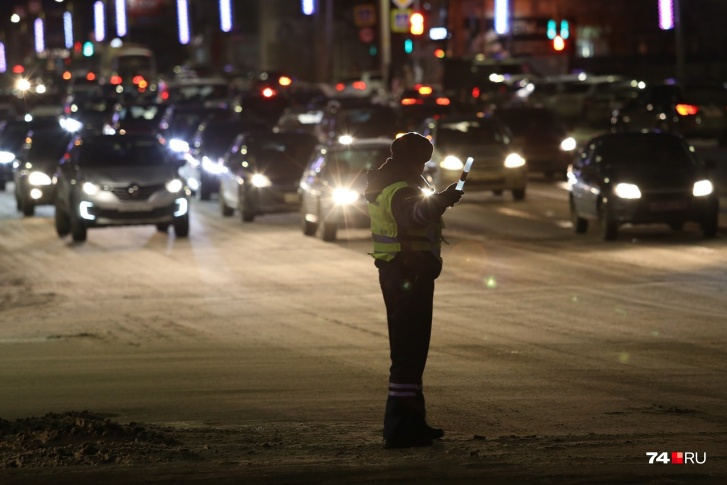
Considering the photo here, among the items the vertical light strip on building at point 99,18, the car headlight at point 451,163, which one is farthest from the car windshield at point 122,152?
the vertical light strip on building at point 99,18

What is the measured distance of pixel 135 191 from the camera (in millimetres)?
23844

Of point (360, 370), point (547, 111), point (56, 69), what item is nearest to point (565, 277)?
point (360, 370)

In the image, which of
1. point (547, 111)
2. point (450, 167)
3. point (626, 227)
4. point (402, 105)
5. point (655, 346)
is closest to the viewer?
point (655, 346)

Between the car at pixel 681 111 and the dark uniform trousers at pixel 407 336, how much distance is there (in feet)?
101

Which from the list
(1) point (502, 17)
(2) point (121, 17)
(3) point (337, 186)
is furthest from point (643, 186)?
(2) point (121, 17)

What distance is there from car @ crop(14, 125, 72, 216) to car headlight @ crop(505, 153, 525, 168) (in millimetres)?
8435

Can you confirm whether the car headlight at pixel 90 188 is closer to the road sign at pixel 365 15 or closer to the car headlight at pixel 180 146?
the car headlight at pixel 180 146

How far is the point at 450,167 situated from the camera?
28906 millimetres

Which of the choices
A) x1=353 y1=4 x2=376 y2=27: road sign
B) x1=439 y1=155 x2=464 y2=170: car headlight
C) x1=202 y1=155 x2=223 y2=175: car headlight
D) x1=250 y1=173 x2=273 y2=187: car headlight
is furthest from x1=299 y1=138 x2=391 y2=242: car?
x1=353 y1=4 x2=376 y2=27: road sign

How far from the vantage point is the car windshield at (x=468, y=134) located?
29359 mm

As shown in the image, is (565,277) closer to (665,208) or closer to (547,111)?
(665,208)

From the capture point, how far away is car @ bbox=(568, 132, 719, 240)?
21.3 metres

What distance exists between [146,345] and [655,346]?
177 inches

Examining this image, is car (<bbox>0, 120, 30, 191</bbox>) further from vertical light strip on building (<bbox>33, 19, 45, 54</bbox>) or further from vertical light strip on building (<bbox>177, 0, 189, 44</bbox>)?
vertical light strip on building (<bbox>33, 19, 45, 54</bbox>)
